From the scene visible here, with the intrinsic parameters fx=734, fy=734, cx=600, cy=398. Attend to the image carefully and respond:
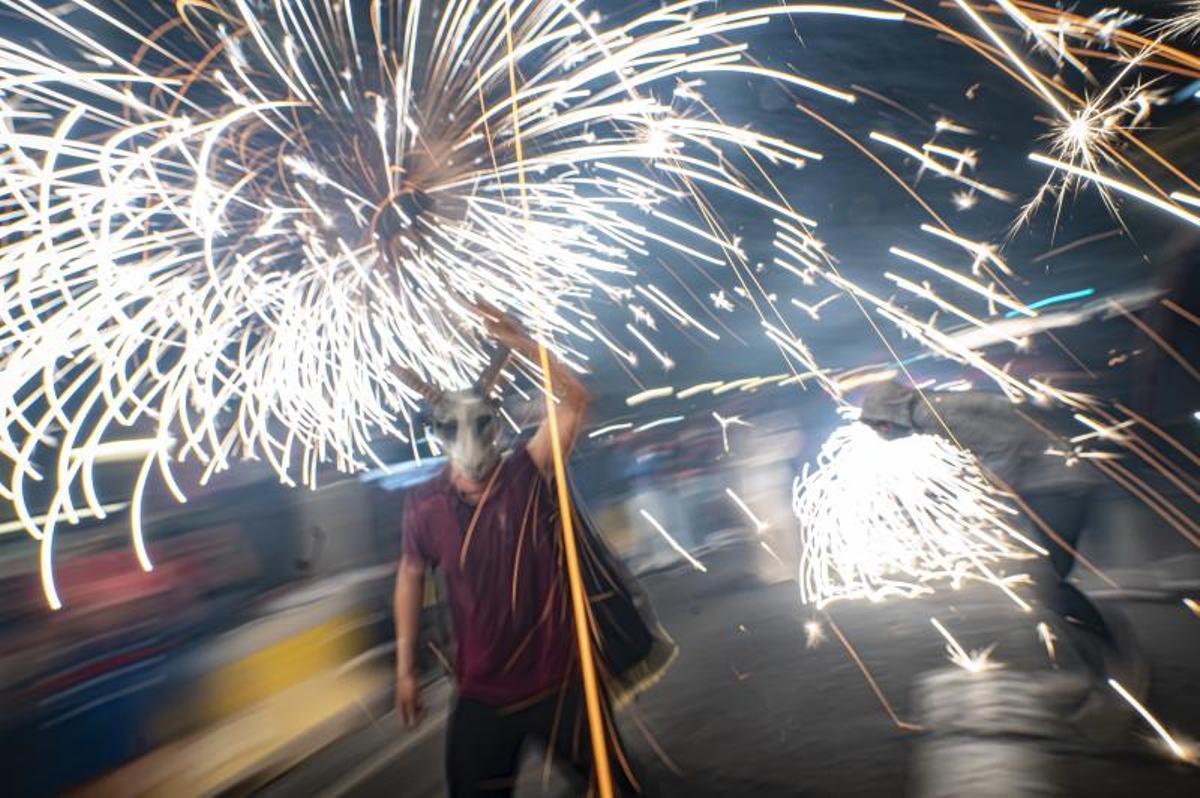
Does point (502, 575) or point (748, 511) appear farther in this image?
point (748, 511)

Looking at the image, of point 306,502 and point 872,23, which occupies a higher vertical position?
point 872,23

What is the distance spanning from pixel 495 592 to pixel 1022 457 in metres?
1.84

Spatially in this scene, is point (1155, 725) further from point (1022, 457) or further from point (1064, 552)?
point (1022, 457)

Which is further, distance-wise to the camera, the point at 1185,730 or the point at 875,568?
the point at 875,568

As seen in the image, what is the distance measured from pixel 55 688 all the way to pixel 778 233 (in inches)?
138

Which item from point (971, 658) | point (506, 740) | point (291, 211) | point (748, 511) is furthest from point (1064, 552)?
point (291, 211)

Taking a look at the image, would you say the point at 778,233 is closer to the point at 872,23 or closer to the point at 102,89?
the point at 872,23

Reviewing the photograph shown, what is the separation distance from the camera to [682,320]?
3.77 meters

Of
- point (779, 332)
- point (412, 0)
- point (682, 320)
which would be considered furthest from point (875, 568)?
point (412, 0)

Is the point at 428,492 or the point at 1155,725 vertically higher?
the point at 428,492

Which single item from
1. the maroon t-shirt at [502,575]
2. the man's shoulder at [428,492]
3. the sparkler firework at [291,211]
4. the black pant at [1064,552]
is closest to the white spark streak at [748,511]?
the sparkler firework at [291,211]

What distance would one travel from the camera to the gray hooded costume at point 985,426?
8.08ft

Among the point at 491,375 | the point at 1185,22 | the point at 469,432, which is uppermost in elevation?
the point at 1185,22

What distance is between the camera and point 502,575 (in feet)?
5.85
